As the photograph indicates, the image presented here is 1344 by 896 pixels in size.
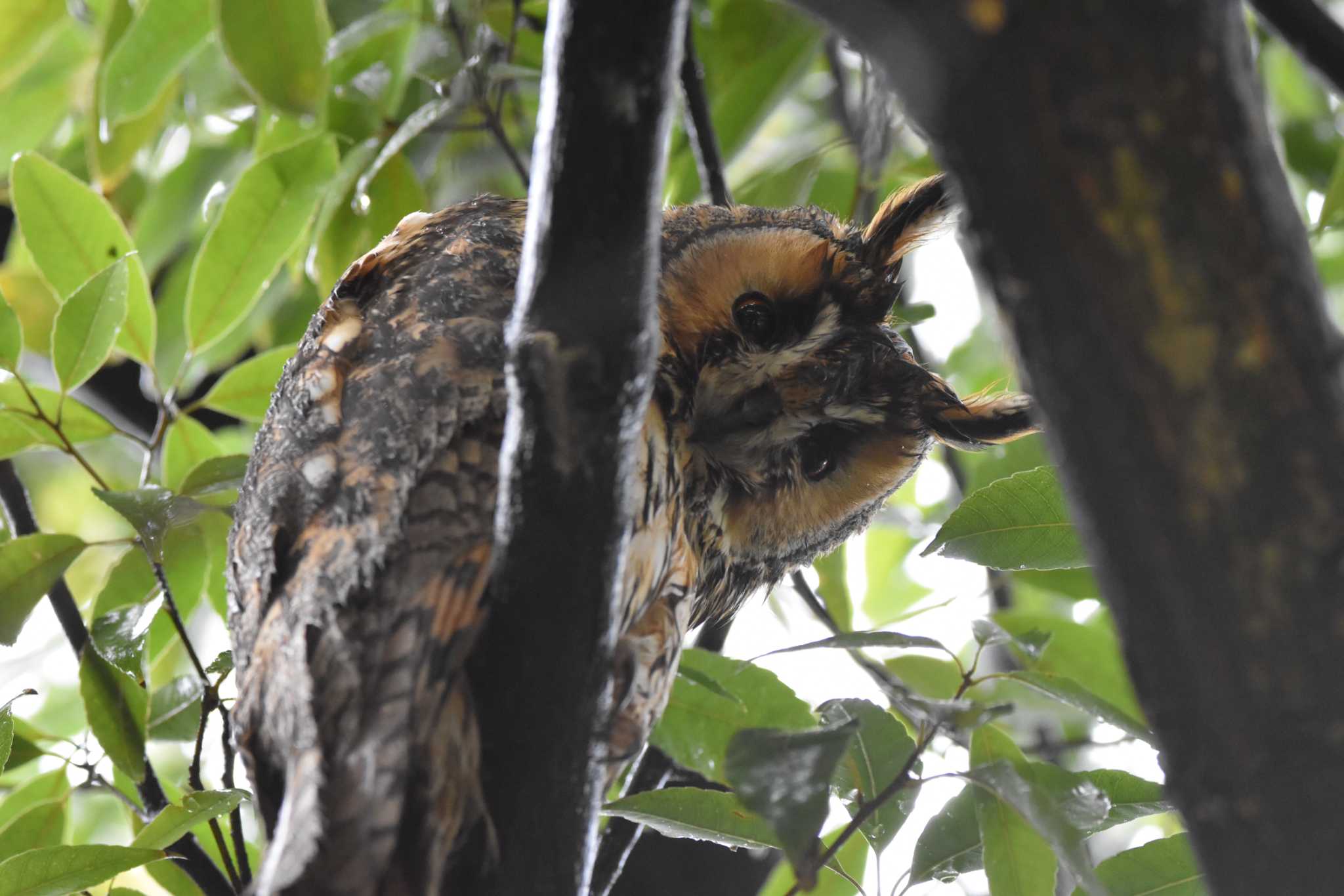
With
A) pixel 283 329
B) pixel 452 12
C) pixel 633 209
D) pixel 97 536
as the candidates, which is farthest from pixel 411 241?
pixel 97 536

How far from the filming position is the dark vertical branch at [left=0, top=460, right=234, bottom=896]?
1.43m

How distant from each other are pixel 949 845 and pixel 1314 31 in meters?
0.95

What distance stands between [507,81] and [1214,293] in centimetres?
167

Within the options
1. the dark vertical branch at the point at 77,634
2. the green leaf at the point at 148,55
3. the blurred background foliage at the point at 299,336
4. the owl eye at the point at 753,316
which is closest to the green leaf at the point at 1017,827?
the blurred background foliage at the point at 299,336

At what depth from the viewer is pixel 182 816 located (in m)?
1.25

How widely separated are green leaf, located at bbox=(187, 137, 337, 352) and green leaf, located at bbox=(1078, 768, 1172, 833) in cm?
138

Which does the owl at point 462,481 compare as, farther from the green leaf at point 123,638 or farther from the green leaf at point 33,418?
the green leaf at point 33,418

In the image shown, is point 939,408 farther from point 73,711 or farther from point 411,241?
point 73,711

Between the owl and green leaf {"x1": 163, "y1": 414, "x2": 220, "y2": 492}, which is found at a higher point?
green leaf {"x1": 163, "y1": 414, "x2": 220, "y2": 492}

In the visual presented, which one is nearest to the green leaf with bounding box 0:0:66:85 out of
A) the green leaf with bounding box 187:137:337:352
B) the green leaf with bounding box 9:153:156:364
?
the green leaf with bounding box 9:153:156:364

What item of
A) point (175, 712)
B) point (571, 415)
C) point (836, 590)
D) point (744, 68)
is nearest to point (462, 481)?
point (571, 415)

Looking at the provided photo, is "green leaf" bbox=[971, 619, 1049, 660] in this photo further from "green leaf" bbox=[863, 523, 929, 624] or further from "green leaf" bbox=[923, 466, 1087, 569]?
"green leaf" bbox=[863, 523, 929, 624]

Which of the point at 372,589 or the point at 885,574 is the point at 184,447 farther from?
the point at 885,574

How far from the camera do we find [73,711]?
2.62m
